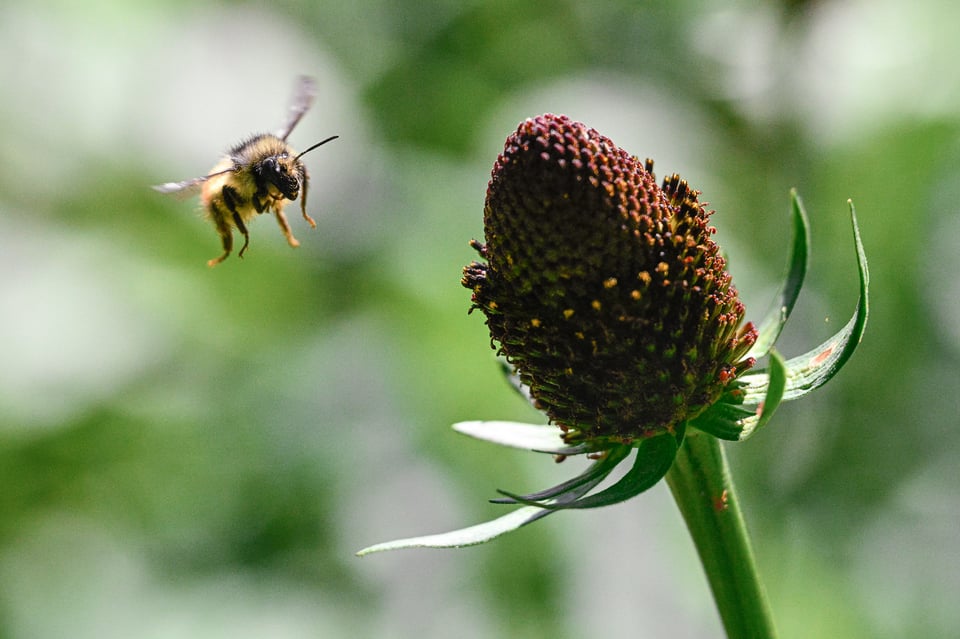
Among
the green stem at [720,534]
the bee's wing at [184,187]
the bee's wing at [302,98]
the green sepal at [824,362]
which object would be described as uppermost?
the bee's wing at [302,98]

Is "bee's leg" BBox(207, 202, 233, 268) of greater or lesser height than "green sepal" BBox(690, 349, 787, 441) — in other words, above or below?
above

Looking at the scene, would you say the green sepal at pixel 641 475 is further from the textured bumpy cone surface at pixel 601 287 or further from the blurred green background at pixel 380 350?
the blurred green background at pixel 380 350

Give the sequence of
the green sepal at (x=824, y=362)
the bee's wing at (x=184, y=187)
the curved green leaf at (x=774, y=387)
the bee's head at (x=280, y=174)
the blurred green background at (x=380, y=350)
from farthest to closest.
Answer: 1. the blurred green background at (x=380, y=350)
2. the bee's head at (x=280, y=174)
3. the bee's wing at (x=184, y=187)
4. the green sepal at (x=824, y=362)
5. the curved green leaf at (x=774, y=387)

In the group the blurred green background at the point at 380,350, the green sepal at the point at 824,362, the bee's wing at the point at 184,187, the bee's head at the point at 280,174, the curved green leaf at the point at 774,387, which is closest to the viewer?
the curved green leaf at the point at 774,387

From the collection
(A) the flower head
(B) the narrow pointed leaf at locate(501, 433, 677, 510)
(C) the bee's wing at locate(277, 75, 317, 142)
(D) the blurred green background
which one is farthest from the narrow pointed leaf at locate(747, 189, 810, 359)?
(D) the blurred green background

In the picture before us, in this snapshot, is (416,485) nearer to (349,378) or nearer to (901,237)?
(349,378)

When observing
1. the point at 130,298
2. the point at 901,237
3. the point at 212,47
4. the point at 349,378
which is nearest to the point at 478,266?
the point at 349,378

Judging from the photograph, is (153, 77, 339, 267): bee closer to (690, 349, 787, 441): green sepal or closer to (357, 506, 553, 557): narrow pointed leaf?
(357, 506, 553, 557): narrow pointed leaf

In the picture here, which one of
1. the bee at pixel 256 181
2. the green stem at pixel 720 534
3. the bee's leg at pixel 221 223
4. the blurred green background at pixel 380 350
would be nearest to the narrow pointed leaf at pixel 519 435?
the green stem at pixel 720 534
